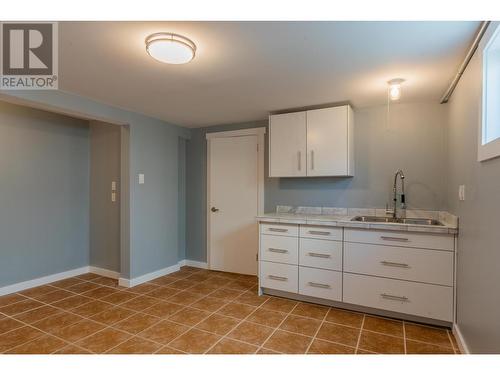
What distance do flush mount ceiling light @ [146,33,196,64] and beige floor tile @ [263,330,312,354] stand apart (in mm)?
2185

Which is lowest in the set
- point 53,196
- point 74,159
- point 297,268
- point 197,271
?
point 197,271

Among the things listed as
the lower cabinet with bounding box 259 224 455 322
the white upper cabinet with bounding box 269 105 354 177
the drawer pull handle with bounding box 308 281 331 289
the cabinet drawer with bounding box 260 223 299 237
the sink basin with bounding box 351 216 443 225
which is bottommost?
the drawer pull handle with bounding box 308 281 331 289

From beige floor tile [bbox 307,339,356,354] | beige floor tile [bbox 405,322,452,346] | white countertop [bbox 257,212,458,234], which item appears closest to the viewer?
beige floor tile [bbox 307,339,356,354]

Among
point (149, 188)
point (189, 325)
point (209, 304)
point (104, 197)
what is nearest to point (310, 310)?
point (209, 304)

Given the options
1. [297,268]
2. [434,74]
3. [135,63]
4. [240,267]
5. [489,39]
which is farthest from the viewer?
[240,267]

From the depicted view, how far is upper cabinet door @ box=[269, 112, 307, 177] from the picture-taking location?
10.6 feet

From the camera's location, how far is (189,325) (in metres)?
2.47

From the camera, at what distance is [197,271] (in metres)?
4.16

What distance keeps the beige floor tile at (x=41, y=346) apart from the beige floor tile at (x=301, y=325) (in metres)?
1.77

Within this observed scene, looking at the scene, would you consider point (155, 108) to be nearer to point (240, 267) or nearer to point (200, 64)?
point (200, 64)

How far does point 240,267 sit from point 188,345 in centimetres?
192

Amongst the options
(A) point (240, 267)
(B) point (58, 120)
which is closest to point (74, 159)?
(B) point (58, 120)

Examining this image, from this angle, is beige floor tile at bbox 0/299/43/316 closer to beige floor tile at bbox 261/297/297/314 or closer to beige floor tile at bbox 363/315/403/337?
beige floor tile at bbox 261/297/297/314

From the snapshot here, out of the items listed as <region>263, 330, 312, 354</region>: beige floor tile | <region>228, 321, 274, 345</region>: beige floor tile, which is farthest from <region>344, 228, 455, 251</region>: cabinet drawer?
<region>228, 321, 274, 345</region>: beige floor tile
